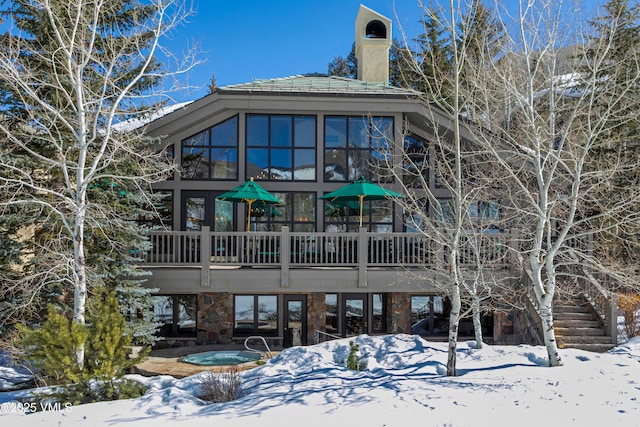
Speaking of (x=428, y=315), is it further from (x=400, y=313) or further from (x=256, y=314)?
(x=256, y=314)

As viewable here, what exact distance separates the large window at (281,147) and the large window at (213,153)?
0.49 m

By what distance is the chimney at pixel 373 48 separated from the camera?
622 inches

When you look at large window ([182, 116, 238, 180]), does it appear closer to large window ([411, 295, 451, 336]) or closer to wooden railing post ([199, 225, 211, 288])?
wooden railing post ([199, 225, 211, 288])

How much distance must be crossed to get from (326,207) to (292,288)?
368cm

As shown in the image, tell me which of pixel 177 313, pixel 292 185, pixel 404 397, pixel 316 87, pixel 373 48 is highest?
pixel 373 48

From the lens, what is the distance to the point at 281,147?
45.6 feet

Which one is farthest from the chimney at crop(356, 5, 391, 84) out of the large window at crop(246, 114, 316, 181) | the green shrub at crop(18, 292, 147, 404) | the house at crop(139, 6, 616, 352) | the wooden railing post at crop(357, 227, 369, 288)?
the green shrub at crop(18, 292, 147, 404)

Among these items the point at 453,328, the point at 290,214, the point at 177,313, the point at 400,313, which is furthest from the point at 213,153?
the point at 453,328

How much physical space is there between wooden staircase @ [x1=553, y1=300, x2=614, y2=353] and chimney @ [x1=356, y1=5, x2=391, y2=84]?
29.4 feet

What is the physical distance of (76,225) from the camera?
868cm

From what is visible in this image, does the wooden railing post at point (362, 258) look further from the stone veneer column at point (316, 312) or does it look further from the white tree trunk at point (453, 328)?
the white tree trunk at point (453, 328)

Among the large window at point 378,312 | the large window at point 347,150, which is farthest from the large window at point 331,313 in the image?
the large window at point 347,150

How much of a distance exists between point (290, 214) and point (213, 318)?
3734 millimetres

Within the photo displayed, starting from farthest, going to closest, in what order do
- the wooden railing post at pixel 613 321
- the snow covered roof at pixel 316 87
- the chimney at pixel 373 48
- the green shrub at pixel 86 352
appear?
the chimney at pixel 373 48
the snow covered roof at pixel 316 87
the wooden railing post at pixel 613 321
the green shrub at pixel 86 352
